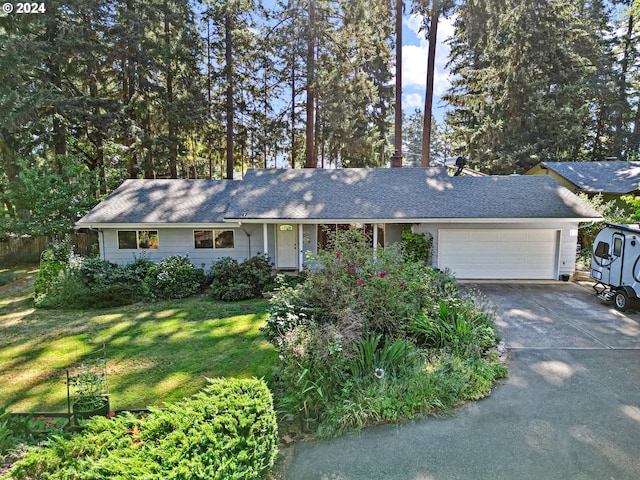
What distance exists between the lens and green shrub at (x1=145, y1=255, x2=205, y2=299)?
11.3 metres

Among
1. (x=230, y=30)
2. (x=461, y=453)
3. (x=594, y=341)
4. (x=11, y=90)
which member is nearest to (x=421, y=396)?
(x=461, y=453)

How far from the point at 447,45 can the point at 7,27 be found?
26.8 m

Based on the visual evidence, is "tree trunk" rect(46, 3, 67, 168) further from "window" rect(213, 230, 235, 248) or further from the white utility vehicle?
the white utility vehicle

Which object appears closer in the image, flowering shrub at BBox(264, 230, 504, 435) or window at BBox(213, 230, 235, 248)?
flowering shrub at BBox(264, 230, 504, 435)

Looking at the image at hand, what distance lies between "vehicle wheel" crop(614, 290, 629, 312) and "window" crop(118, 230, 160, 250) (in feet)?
45.6

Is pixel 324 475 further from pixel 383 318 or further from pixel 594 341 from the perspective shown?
pixel 594 341

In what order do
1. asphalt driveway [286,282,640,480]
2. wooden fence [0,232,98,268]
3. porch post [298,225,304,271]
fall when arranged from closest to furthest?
1. asphalt driveway [286,282,640,480]
2. porch post [298,225,304,271]
3. wooden fence [0,232,98,268]

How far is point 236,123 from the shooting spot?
79.2 feet

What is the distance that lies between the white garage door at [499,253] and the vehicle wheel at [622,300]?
10.3ft

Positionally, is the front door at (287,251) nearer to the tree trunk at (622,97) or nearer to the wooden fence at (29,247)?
the wooden fence at (29,247)

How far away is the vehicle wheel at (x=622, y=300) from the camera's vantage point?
871cm

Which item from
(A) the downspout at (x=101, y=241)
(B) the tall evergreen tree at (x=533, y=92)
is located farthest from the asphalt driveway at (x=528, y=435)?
(B) the tall evergreen tree at (x=533, y=92)

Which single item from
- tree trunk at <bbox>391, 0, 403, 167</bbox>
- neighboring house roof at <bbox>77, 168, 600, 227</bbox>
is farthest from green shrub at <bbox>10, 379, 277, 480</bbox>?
tree trunk at <bbox>391, 0, 403, 167</bbox>

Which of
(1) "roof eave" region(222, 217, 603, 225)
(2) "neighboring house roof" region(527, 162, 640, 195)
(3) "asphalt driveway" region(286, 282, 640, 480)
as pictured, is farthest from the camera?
(2) "neighboring house roof" region(527, 162, 640, 195)
